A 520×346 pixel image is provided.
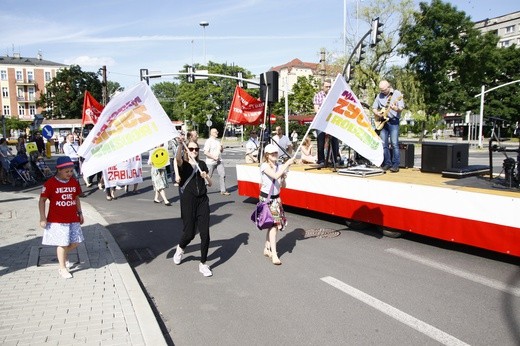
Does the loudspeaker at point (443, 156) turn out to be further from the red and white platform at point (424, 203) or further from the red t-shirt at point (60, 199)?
the red t-shirt at point (60, 199)

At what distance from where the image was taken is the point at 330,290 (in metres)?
5.34

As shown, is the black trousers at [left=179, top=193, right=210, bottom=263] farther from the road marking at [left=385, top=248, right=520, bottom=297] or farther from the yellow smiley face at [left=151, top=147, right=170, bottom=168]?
the yellow smiley face at [left=151, top=147, right=170, bottom=168]

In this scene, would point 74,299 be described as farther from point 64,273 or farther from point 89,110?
point 89,110

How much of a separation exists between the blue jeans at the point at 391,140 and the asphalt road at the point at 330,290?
1.92 metres

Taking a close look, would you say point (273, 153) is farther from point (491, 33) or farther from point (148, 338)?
point (491, 33)

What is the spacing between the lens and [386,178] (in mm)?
7969

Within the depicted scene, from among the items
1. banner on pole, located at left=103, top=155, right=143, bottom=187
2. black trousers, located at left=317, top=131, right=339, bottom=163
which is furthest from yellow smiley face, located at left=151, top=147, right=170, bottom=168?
black trousers, located at left=317, top=131, right=339, bottom=163

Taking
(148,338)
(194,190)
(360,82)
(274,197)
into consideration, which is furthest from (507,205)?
(360,82)

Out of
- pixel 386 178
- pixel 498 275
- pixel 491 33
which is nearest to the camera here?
pixel 498 275

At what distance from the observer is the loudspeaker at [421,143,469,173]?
825cm

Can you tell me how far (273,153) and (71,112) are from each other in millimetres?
88495

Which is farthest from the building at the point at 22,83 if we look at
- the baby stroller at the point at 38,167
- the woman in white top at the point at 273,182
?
the woman in white top at the point at 273,182

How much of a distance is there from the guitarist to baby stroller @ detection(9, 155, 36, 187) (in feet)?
45.5

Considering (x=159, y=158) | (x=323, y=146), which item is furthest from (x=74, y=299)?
(x=323, y=146)
